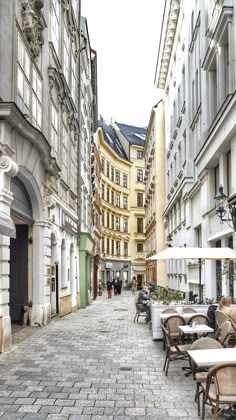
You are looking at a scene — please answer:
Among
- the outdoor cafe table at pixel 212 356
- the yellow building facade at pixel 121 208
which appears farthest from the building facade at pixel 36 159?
the yellow building facade at pixel 121 208

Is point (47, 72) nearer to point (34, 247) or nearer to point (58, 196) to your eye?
point (58, 196)

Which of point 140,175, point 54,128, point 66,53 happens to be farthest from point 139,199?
point 54,128

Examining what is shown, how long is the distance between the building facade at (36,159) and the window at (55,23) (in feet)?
0.12

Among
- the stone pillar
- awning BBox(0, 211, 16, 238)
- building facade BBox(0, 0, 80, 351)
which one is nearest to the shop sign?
building facade BBox(0, 0, 80, 351)

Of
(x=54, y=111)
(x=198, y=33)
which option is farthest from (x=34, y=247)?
(x=198, y=33)

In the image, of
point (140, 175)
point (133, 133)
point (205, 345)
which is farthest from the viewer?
point (133, 133)

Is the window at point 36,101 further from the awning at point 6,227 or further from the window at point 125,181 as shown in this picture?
the window at point 125,181

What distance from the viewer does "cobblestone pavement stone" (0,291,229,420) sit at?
6664 mm

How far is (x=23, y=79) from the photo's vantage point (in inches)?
554

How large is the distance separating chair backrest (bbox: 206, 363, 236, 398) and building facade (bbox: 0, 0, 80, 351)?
6.68 meters

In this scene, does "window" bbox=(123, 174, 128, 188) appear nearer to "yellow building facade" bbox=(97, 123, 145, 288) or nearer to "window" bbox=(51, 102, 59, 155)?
"yellow building facade" bbox=(97, 123, 145, 288)

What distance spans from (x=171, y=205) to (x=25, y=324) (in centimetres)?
1937

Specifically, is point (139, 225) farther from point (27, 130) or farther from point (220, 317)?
point (220, 317)

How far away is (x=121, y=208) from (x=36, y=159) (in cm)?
5208
